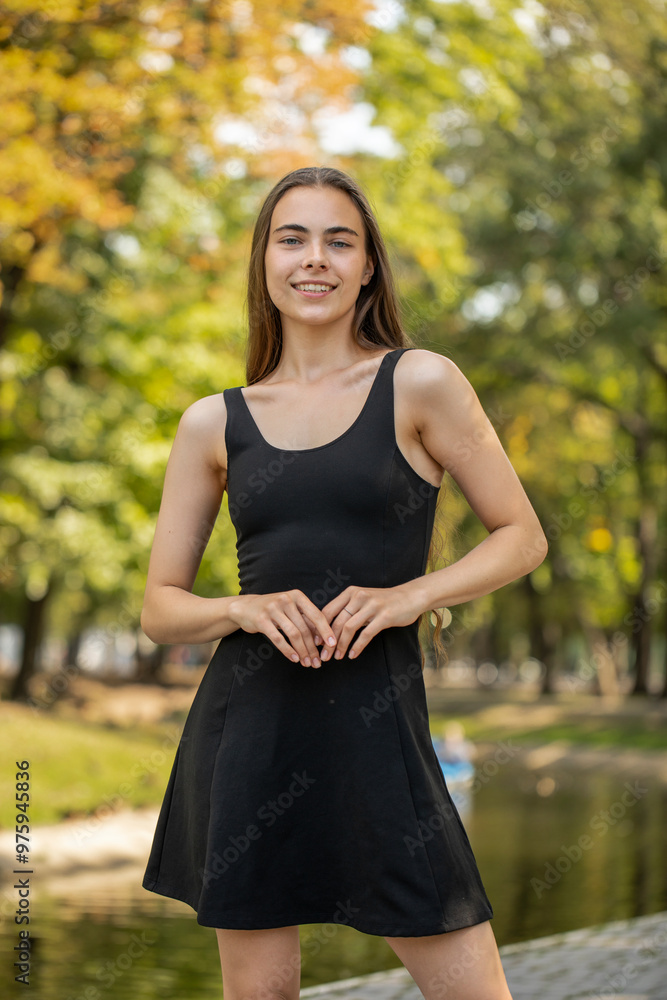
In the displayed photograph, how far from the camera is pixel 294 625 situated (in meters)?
1.92

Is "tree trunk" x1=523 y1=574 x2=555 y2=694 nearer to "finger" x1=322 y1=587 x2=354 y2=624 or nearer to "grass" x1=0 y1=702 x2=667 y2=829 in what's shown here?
"grass" x1=0 y1=702 x2=667 y2=829

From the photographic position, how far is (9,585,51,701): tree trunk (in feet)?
84.3

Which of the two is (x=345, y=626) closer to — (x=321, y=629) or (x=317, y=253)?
(x=321, y=629)

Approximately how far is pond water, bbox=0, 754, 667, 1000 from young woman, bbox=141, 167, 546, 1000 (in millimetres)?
5178

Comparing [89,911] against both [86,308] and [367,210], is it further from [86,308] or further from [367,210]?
[86,308]

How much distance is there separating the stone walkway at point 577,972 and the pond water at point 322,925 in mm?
1307

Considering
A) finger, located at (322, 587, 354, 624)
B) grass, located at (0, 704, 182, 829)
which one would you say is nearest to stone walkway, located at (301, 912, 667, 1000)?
finger, located at (322, 587, 354, 624)

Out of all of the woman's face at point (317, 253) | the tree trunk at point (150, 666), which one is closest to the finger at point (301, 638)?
the woman's face at point (317, 253)

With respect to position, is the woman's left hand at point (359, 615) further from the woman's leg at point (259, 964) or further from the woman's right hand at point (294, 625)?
the woman's leg at point (259, 964)

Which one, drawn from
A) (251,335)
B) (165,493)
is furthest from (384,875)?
(251,335)

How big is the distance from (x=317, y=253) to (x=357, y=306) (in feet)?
0.70

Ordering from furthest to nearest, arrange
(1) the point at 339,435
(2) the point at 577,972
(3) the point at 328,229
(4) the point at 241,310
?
1. (2) the point at 577,972
2. (4) the point at 241,310
3. (3) the point at 328,229
4. (1) the point at 339,435

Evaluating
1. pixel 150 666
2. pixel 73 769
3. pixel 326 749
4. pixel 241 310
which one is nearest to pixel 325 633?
pixel 326 749

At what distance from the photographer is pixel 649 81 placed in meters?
15.0
